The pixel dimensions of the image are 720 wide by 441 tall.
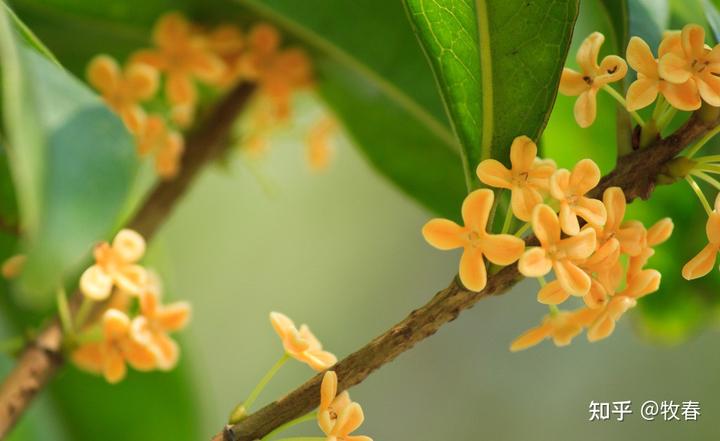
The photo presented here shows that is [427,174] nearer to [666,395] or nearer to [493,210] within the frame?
[493,210]

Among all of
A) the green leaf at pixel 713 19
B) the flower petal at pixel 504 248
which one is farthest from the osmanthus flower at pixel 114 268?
the green leaf at pixel 713 19

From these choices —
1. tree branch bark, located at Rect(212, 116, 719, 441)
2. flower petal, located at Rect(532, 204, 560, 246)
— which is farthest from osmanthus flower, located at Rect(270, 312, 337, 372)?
flower petal, located at Rect(532, 204, 560, 246)

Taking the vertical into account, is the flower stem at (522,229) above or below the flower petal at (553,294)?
above

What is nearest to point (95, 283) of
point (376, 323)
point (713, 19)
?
point (713, 19)

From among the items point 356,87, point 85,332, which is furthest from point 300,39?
point 85,332

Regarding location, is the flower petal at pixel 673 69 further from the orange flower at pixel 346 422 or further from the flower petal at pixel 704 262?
the orange flower at pixel 346 422

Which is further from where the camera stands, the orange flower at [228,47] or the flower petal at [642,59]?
the orange flower at [228,47]
